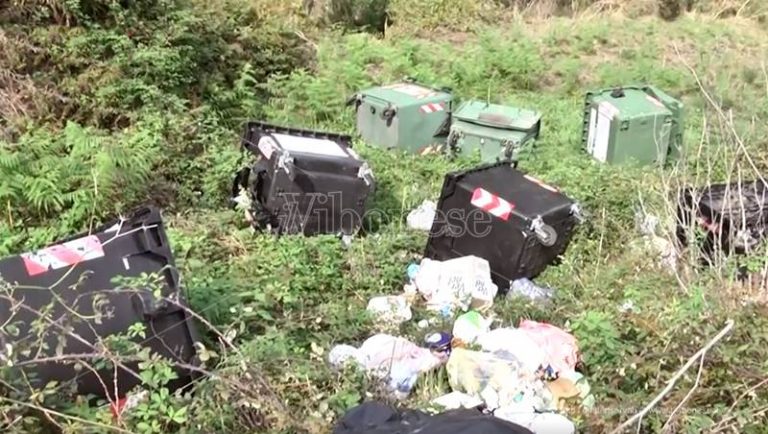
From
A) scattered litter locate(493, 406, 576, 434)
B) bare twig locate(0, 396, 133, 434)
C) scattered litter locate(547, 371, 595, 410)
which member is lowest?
scattered litter locate(547, 371, 595, 410)

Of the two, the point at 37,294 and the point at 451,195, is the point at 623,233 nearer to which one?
the point at 451,195

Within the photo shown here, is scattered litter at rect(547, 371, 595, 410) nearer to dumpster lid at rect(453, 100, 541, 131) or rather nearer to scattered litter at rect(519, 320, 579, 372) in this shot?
scattered litter at rect(519, 320, 579, 372)

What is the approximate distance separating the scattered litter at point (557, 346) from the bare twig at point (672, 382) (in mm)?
587

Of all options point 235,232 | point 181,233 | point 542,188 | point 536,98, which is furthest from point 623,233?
point 536,98

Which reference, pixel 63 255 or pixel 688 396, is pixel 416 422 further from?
pixel 63 255

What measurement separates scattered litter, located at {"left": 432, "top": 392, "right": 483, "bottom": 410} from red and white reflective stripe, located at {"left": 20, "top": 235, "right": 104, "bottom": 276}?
1.49m

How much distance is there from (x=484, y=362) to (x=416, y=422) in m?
0.82

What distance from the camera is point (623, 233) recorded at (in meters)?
5.13

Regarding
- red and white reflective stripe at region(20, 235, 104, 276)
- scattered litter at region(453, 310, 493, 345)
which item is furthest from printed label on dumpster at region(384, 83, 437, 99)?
red and white reflective stripe at region(20, 235, 104, 276)

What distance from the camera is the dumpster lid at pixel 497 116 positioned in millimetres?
6355

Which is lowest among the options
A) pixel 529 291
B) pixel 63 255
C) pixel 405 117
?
pixel 529 291

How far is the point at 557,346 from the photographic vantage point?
374 centimetres

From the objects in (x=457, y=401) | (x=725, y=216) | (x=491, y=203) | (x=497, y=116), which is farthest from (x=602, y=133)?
(x=457, y=401)

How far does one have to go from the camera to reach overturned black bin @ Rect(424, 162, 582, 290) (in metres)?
4.68
